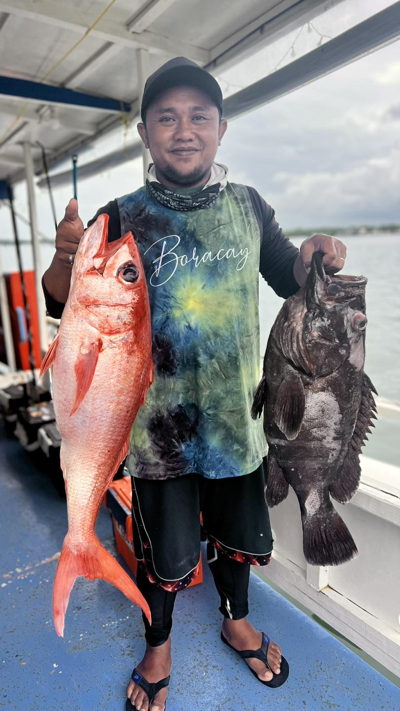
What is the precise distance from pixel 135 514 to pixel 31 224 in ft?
14.1

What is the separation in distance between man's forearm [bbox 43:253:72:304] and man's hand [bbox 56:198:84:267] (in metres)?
0.03

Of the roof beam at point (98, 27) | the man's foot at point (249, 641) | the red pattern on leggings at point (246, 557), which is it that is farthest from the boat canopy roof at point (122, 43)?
the man's foot at point (249, 641)

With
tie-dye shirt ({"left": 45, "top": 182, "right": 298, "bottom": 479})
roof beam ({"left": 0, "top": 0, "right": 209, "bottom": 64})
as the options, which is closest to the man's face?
tie-dye shirt ({"left": 45, "top": 182, "right": 298, "bottom": 479})

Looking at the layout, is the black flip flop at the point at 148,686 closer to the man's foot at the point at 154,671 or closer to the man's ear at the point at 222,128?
the man's foot at the point at 154,671

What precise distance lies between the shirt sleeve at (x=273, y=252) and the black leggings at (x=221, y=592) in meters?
1.06

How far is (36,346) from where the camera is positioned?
6.11 m

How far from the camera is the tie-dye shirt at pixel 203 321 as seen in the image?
147 centimetres

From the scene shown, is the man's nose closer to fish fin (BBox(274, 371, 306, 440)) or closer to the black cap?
the black cap

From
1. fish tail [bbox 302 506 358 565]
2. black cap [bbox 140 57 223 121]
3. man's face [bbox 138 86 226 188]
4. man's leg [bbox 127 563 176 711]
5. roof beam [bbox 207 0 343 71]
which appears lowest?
man's leg [bbox 127 563 176 711]

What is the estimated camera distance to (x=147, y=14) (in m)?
2.43

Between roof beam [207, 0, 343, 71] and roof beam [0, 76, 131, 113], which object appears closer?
roof beam [207, 0, 343, 71]

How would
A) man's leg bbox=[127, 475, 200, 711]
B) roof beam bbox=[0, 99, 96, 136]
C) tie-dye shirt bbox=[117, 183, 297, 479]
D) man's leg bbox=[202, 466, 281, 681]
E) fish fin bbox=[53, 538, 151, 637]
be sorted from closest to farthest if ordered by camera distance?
fish fin bbox=[53, 538, 151, 637] → tie-dye shirt bbox=[117, 183, 297, 479] → man's leg bbox=[127, 475, 200, 711] → man's leg bbox=[202, 466, 281, 681] → roof beam bbox=[0, 99, 96, 136]

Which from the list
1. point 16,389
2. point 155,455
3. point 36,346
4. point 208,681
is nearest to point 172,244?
point 155,455

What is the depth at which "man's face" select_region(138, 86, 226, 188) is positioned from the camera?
139cm
